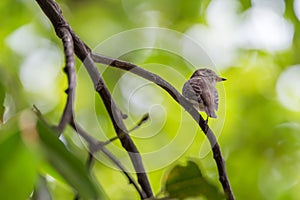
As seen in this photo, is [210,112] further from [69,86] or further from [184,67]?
[184,67]

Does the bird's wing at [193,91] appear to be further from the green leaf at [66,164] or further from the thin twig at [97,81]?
the green leaf at [66,164]

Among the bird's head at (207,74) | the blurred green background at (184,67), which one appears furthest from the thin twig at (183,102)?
the blurred green background at (184,67)

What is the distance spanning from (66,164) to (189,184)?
12.6 inches

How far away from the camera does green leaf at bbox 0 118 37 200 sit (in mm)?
345

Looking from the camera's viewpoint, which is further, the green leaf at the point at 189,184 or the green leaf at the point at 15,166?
the green leaf at the point at 189,184

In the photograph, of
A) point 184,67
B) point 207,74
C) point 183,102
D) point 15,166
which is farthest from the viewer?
point 184,67

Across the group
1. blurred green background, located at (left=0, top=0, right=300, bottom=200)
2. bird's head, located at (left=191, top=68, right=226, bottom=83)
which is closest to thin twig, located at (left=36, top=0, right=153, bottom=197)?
→ bird's head, located at (left=191, top=68, right=226, bottom=83)

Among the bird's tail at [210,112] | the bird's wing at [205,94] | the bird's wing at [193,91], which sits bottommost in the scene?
the bird's tail at [210,112]

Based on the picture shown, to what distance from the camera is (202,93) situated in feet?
2.16

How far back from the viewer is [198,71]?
0.72m

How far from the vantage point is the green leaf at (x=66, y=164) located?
1.15 ft

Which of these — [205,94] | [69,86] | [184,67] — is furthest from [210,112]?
[184,67]

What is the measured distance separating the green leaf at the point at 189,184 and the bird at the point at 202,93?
7 centimetres

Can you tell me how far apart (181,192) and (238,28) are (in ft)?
5.74
